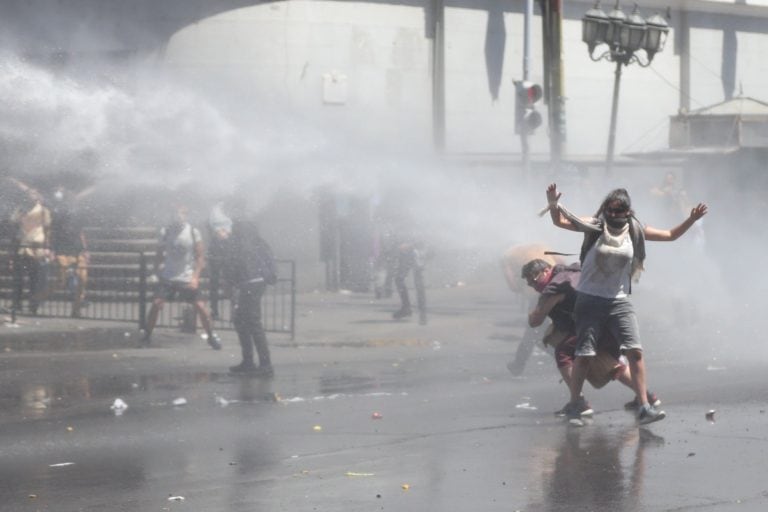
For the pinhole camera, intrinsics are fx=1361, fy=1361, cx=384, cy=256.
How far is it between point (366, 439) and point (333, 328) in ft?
25.3

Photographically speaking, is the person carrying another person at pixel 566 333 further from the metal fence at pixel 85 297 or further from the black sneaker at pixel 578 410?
the metal fence at pixel 85 297

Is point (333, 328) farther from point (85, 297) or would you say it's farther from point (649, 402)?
point (649, 402)

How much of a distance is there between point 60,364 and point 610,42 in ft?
33.5

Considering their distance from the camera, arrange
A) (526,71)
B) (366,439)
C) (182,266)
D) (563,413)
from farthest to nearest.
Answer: (526,71)
(182,266)
(563,413)
(366,439)

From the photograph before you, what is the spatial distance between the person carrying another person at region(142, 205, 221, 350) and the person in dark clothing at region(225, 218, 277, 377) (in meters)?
1.81

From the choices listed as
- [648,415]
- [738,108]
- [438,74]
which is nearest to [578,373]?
[648,415]

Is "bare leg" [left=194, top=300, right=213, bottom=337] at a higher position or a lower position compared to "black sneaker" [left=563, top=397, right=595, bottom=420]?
higher

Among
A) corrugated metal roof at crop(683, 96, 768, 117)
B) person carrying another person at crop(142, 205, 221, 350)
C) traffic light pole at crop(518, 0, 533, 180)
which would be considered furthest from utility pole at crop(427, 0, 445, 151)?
person carrying another person at crop(142, 205, 221, 350)

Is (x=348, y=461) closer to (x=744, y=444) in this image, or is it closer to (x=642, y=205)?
(x=744, y=444)

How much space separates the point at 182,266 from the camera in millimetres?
14469

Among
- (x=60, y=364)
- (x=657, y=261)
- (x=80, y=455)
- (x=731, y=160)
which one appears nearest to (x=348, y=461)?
(x=80, y=455)

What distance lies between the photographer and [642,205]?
72.5 feet

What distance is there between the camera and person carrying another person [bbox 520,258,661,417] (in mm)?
9234

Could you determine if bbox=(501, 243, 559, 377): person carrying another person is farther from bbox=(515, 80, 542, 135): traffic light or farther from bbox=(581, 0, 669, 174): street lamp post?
bbox=(581, 0, 669, 174): street lamp post
